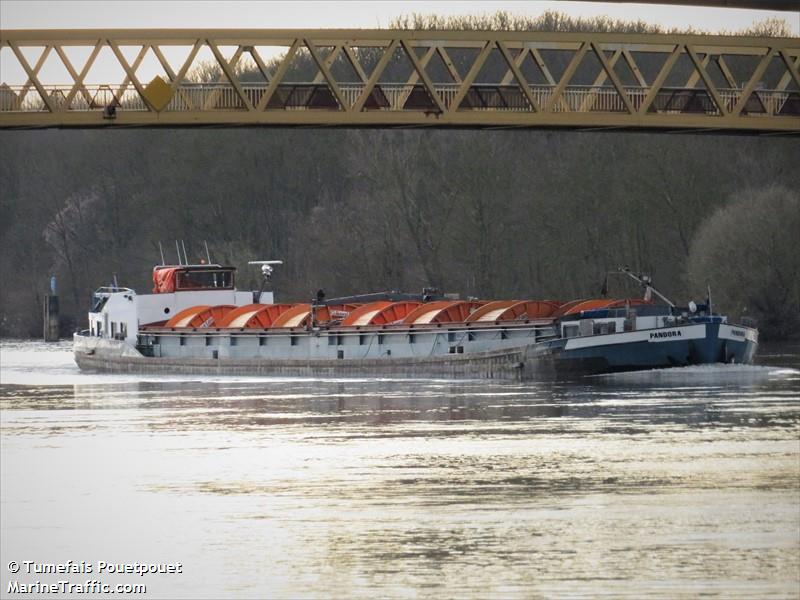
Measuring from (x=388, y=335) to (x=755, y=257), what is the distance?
1892 cm

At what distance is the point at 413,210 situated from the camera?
289ft

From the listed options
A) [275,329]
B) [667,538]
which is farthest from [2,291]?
[667,538]

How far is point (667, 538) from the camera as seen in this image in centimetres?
2567

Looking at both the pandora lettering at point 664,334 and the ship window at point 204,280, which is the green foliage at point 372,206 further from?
the pandora lettering at point 664,334

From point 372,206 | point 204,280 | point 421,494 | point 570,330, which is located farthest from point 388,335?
point 372,206

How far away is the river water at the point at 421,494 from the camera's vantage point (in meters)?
23.8

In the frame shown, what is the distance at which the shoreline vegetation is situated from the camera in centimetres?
7825

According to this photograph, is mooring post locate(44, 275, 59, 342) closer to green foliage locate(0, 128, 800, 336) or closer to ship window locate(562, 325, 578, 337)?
green foliage locate(0, 128, 800, 336)

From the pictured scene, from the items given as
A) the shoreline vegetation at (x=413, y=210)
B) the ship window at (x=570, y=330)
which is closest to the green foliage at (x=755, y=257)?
the shoreline vegetation at (x=413, y=210)

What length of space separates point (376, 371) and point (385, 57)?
33.5 ft

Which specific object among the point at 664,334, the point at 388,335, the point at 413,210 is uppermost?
the point at 413,210

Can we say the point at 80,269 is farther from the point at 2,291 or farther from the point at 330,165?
the point at 330,165

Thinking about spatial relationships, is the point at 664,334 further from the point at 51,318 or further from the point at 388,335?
the point at 51,318

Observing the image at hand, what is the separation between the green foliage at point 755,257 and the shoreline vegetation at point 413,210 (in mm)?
79
